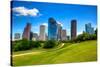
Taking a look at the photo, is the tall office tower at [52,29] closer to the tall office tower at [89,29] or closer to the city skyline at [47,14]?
the city skyline at [47,14]

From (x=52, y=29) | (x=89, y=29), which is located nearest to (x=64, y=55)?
(x=52, y=29)

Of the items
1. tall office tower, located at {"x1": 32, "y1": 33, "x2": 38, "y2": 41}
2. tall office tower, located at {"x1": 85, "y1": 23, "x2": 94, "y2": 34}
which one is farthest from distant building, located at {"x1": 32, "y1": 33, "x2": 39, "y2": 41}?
tall office tower, located at {"x1": 85, "y1": 23, "x2": 94, "y2": 34}

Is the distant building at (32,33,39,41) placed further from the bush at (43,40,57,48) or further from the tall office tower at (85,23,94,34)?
the tall office tower at (85,23,94,34)

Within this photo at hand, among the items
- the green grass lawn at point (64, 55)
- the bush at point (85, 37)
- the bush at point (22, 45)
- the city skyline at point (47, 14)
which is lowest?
the green grass lawn at point (64, 55)

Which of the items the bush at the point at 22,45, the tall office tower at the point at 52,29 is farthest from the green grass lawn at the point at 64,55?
the tall office tower at the point at 52,29

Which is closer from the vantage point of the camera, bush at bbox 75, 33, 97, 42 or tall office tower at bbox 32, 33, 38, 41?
tall office tower at bbox 32, 33, 38, 41

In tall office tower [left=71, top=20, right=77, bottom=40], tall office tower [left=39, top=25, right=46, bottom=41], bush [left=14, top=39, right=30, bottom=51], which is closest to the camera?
bush [left=14, top=39, right=30, bottom=51]
